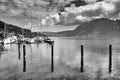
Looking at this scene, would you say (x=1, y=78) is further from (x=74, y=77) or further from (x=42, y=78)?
(x=74, y=77)

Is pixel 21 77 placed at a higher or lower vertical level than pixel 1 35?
lower

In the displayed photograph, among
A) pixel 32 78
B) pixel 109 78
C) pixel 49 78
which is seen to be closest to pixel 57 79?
pixel 49 78

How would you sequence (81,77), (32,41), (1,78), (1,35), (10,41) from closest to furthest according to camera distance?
1. (1,78)
2. (81,77)
3. (10,41)
4. (32,41)
5. (1,35)

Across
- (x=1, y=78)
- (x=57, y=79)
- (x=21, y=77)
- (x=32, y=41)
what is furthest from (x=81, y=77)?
(x=32, y=41)

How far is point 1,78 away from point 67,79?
26.2 feet

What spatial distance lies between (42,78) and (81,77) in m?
4.96

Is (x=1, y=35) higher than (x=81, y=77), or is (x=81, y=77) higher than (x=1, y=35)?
(x=1, y=35)

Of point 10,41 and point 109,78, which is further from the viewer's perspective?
point 10,41

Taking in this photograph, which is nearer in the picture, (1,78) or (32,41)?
(1,78)

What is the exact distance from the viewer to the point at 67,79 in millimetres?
13633

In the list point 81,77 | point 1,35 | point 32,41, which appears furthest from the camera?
point 1,35

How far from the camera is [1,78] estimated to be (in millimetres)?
13367

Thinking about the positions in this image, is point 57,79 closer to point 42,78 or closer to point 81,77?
point 42,78

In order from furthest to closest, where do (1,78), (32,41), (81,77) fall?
(32,41) < (81,77) < (1,78)
